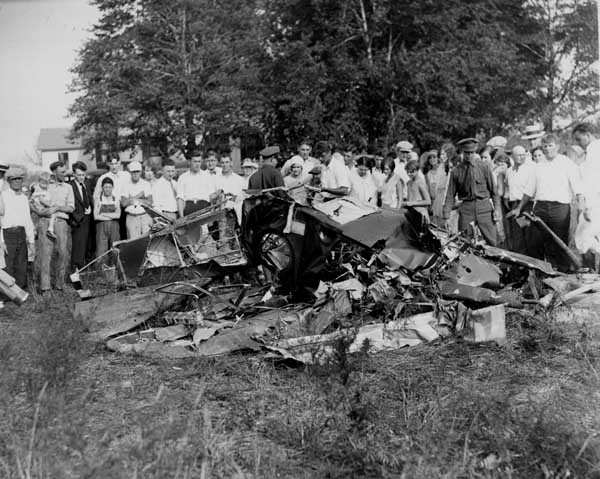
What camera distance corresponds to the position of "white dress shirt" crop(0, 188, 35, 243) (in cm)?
885

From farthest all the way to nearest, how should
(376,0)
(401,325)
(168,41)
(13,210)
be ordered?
(168,41)
(376,0)
(13,210)
(401,325)

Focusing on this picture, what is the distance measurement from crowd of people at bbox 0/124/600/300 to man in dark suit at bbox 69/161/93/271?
0.02m

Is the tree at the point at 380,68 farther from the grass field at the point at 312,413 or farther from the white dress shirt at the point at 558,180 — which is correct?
the grass field at the point at 312,413

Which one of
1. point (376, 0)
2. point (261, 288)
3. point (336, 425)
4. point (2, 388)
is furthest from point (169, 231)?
point (376, 0)

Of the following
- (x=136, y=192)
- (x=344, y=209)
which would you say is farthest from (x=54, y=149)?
(x=344, y=209)

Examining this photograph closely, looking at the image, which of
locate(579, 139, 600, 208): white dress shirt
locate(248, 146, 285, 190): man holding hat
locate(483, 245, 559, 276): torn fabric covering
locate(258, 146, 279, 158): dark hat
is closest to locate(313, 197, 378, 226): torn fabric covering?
locate(483, 245, 559, 276): torn fabric covering

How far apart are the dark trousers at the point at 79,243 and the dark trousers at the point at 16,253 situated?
50.9 inches

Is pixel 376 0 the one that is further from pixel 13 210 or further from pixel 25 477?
pixel 25 477

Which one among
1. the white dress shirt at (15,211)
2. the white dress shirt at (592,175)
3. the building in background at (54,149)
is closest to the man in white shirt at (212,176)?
the white dress shirt at (15,211)

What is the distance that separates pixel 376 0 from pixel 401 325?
1015 inches

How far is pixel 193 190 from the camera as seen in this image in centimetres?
1089

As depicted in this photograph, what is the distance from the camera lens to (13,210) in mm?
8914

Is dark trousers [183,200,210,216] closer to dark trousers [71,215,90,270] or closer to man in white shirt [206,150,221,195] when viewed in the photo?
man in white shirt [206,150,221,195]

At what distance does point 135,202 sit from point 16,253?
6.68 ft
